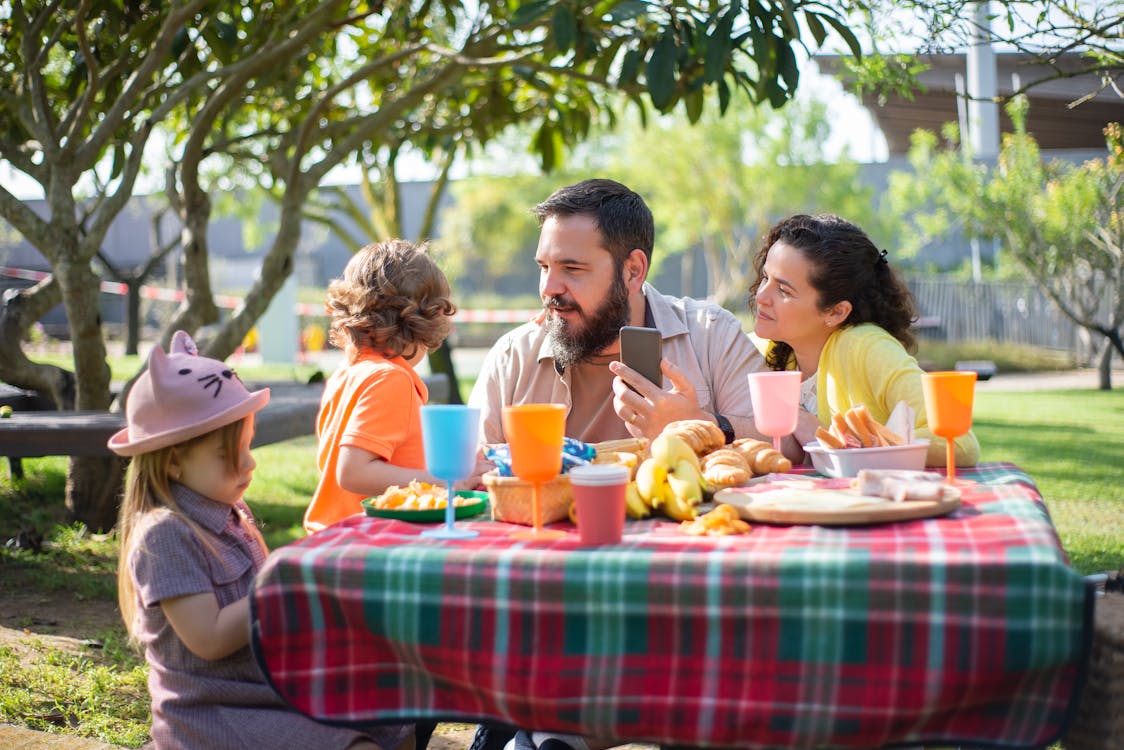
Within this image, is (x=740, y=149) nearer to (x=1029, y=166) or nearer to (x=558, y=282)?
(x=1029, y=166)

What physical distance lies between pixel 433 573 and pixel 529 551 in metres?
0.16

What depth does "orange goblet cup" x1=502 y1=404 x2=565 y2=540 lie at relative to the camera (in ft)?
6.15

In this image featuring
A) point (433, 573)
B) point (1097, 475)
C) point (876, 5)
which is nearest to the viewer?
point (433, 573)

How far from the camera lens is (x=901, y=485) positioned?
1.93m

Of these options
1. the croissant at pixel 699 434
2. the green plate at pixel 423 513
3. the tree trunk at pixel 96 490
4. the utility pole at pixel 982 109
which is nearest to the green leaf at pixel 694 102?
the croissant at pixel 699 434

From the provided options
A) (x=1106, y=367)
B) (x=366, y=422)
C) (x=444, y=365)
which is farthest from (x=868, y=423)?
(x=1106, y=367)

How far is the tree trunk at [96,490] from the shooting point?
5.86 metres

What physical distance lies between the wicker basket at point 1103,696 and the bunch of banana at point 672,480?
2.36 feet

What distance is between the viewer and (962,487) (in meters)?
2.16

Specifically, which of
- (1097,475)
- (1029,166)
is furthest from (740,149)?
(1097,475)

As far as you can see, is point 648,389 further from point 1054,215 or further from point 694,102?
point 1054,215

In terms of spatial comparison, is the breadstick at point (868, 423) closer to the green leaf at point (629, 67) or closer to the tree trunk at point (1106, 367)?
the green leaf at point (629, 67)

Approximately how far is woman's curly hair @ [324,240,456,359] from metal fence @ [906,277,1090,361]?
16719mm

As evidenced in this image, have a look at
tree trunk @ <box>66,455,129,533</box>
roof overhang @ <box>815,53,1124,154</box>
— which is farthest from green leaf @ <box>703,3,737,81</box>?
roof overhang @ <box>815,53,1124,154</box>
